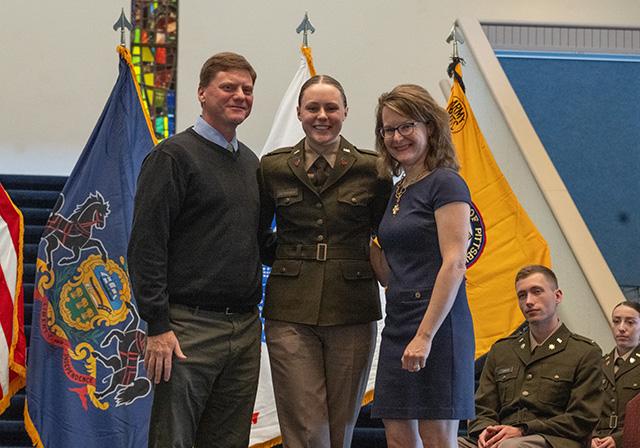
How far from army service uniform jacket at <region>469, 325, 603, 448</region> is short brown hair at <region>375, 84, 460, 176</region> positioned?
0.97 metres

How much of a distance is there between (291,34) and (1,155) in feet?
7.60

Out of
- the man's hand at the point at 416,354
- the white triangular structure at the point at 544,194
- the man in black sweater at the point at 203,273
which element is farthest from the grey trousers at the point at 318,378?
the white triangular structure at the point at 544,194

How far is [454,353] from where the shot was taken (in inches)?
111

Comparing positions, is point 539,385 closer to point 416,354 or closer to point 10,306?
point 416,354

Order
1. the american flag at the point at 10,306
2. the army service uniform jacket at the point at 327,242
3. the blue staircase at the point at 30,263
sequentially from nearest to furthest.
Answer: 1. the army service uniform jacket at the point at 327,242
2. the american flag at the point at 10,306
3. the blue staircase at the point at 30,263

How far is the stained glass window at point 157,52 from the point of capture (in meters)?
7.96

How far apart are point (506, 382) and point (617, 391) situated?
725 millimetres

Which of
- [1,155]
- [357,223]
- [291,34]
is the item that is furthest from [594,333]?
[1,155]

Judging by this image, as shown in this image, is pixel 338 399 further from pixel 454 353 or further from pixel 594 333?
pixel 594 333

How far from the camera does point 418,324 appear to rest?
9.27 feet

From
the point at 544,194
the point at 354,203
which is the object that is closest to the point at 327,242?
the point at 354,203

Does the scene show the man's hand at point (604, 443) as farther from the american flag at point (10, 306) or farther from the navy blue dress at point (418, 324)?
the american flag at point (10, 306)

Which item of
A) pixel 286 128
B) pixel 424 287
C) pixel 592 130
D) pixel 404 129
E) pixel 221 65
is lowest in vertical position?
pixel 424 287

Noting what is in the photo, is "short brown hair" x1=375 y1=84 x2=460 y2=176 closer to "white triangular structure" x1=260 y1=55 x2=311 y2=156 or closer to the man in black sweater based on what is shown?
the man in black sweater
